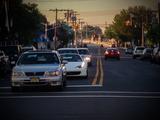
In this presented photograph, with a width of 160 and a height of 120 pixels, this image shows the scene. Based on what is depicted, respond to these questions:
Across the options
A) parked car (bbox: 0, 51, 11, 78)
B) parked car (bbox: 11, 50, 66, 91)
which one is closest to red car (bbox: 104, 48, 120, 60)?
parked car (bbox: 0, 51, 11, 78)

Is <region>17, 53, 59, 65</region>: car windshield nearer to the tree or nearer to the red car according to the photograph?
the tree

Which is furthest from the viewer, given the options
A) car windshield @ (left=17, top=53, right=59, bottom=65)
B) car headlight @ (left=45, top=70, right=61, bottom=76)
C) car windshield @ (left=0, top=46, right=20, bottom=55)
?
car windshield @ (left=0, top=46, right=20, bottom=55)

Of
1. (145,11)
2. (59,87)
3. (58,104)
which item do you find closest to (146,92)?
(59,87)

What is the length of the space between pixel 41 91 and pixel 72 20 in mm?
125937

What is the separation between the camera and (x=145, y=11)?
160875mm

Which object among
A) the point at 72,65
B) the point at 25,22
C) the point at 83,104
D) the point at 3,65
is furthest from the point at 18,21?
the point at 83,104

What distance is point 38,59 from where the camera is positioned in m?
23.9

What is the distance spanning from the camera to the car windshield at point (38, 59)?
2377 cm

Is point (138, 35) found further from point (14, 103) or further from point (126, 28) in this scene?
point (14, 103)

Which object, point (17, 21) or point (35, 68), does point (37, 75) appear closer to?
point (35, 68)

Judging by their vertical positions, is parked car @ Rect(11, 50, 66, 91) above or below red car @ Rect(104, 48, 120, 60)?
above

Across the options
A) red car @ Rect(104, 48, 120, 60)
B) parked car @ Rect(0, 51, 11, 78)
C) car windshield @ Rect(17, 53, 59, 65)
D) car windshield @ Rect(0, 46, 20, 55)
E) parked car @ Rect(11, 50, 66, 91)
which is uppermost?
car windshield @ Rect(17, 53, 59, 65)

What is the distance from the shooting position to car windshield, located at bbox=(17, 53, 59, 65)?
78.0 feet

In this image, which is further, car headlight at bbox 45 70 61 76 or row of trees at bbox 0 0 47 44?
A: row of trees at bbox 0 0 47 44
